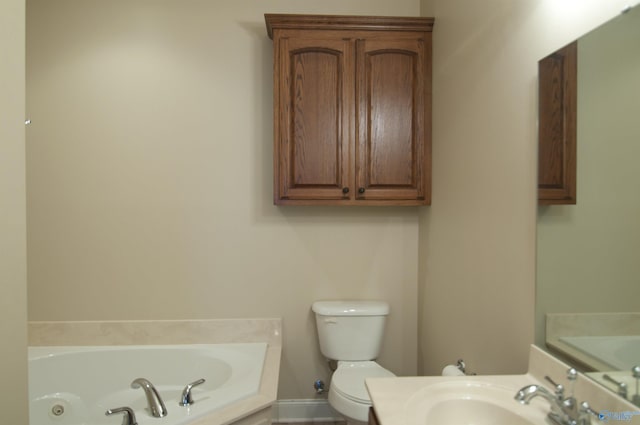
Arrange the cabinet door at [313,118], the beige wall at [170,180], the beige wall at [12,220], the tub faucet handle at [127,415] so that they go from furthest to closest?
the beige wall at [170,180] → the cabinet door at [313,118] → the tub faucet handle at [127,415] → the beige wall at [12,220]

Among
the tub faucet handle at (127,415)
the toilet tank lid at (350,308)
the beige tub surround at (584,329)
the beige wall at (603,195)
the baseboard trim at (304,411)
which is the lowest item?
the baseboard trim at (304,411)

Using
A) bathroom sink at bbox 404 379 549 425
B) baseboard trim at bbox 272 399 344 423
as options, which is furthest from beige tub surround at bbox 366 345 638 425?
baseboard trim at bbox 272 399 344 423

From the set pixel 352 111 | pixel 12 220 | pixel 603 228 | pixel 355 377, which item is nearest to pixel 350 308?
pixel 355 377

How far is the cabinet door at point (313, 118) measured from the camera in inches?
76.3

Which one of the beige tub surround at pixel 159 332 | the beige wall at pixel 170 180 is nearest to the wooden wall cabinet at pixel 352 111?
the beige wall at pixel 170 180

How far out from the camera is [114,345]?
6.81ft

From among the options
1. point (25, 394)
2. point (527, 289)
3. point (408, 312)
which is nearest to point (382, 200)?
point (408, 312)

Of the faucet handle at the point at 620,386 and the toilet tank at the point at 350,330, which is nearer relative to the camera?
the faucet handle at the point at 620,386

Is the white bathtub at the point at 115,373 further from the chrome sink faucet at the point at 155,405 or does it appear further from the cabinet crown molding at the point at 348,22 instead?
the cabinet crown molding at the point at 348,22

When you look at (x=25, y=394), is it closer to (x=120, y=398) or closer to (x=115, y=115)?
(x=120, y=398)

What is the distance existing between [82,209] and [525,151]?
2.35m

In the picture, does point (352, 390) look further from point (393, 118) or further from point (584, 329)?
point (393, 118)

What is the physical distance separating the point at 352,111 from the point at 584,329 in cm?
148

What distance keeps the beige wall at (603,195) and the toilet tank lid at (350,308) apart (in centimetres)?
111
